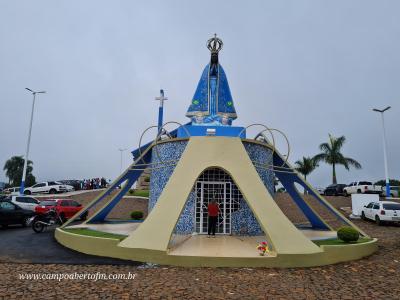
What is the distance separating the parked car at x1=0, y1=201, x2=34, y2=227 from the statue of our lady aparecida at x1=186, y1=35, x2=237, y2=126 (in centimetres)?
960

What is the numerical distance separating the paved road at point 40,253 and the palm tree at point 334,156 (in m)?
35.7

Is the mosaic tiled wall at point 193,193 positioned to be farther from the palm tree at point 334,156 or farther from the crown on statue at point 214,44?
the palm tree at point 334,156

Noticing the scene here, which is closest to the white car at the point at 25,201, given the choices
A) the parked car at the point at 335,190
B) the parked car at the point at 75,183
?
the parked car at the point at 75,183

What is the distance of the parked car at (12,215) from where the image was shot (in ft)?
49.0

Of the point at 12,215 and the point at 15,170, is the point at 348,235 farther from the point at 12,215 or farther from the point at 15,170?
the point at 15,170

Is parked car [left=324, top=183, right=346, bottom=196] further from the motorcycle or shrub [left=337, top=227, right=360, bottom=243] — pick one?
the motorcycle

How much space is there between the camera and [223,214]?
38.1 feet

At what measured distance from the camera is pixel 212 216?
10.8 m

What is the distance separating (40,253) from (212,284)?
18.2ft

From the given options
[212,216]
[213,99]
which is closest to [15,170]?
[213,99]

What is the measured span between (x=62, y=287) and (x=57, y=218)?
31.2 ft

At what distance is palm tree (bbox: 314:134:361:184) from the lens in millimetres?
39531

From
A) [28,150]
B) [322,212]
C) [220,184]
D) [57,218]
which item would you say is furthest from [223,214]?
[28,150]

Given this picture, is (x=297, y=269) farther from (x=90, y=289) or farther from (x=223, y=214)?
(x=90, y=289)
